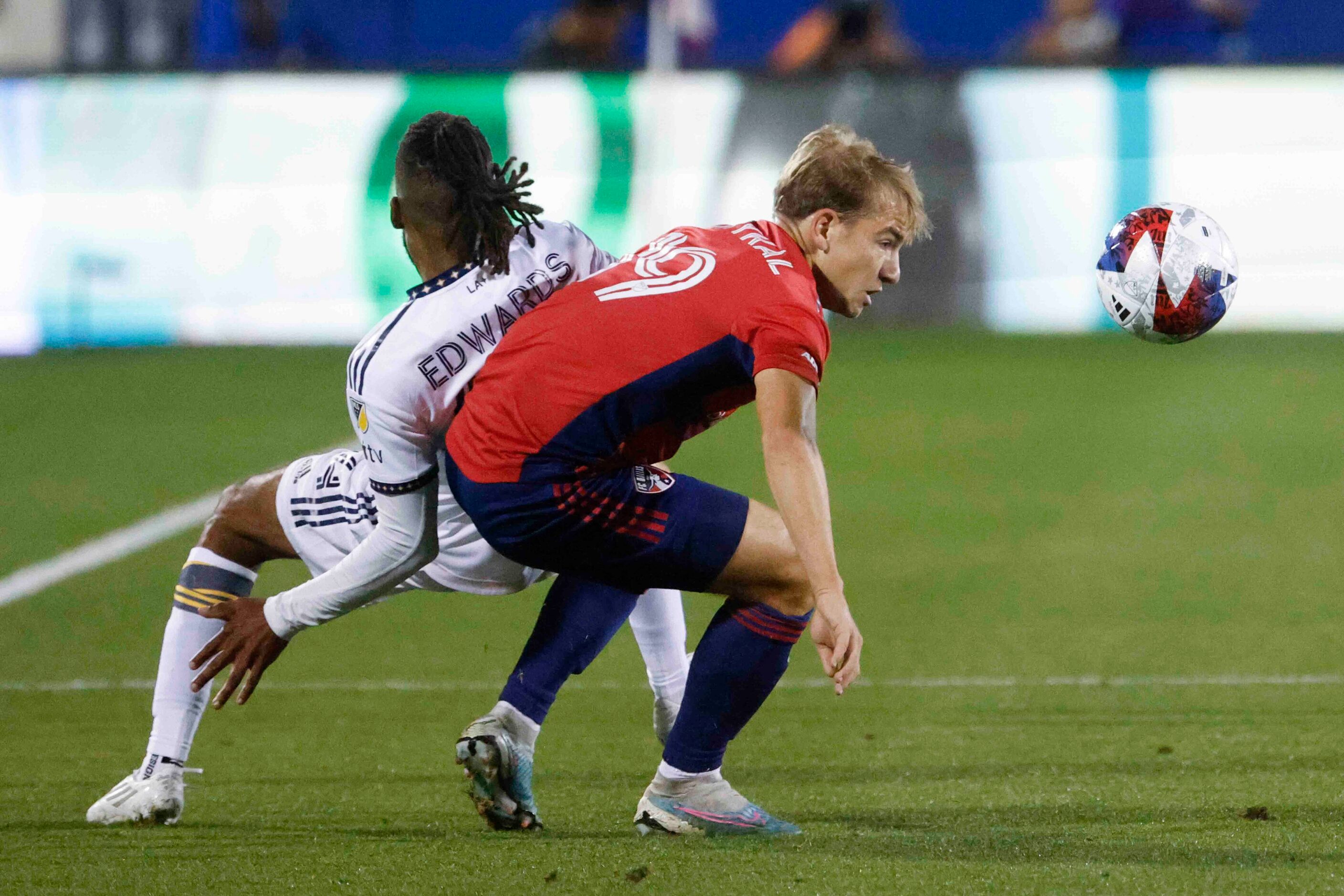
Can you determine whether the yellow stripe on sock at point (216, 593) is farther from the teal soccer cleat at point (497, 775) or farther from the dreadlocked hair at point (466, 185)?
the dreadlocked hair at point (466, 185)

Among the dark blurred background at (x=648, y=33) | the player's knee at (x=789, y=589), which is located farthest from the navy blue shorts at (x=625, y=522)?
the dark blurred background at (x=648, y=33)

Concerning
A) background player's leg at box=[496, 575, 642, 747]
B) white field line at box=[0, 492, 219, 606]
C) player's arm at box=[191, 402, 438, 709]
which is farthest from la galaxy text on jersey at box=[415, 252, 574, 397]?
white field line at box=[0, 492, 219, 606]

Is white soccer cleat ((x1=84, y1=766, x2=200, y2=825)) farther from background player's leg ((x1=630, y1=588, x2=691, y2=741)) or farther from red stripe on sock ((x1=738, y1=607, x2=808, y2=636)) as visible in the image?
red stripe on sock ((x1=738, y1=607, x2=808, y2=636))

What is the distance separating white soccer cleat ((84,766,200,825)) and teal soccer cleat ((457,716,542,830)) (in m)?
0.68

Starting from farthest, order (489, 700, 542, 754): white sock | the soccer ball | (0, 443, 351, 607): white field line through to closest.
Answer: (0, 443, 351, 607): white field line, the soccer ball, (489, 700, 542, 754): white sock

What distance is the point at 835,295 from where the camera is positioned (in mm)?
4168

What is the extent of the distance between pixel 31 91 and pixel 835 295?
35.2 feet

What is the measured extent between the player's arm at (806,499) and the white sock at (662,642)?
1161 mm

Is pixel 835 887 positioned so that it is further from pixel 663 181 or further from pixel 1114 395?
pixel 663 181

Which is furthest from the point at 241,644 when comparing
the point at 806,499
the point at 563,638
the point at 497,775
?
the point at 806,499

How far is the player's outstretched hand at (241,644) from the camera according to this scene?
14.0 feet

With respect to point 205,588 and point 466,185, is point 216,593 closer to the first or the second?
point 205,588

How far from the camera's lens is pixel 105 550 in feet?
27.1

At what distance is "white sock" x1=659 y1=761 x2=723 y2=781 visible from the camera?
4.27m
